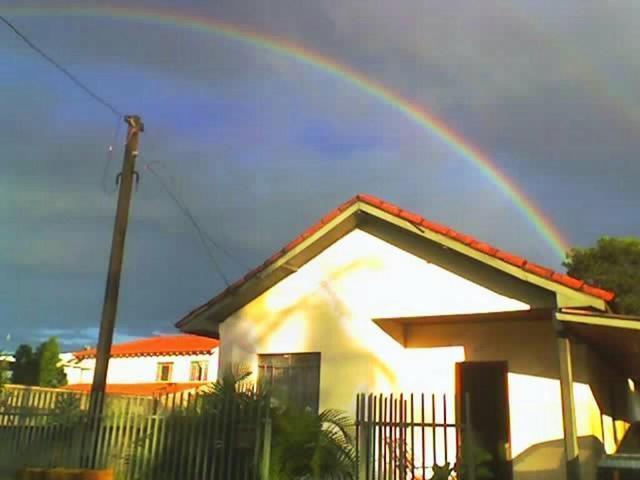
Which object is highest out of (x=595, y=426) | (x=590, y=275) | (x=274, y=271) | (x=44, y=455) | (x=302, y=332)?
(x=590, y=275)

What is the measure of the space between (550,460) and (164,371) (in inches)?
1216

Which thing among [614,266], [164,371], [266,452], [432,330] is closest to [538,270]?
[432,330]

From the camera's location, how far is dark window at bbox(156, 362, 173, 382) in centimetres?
3766

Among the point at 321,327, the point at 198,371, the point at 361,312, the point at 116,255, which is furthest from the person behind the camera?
the point at 198,371

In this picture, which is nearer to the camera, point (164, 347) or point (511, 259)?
point (511, 259)

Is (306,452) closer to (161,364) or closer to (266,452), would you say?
(266,452)

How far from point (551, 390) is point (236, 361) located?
18.8 feet

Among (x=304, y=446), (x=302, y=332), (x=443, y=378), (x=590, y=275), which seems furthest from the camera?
(x=590, y=275)

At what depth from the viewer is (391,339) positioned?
11484 mm

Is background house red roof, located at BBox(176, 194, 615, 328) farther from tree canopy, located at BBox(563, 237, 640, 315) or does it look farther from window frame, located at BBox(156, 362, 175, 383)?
window frame, located at BBox(156, 362, 175, 383)

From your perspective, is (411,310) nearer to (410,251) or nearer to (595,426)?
(410,251)

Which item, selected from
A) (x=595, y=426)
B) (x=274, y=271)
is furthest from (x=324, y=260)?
(x=595, y=426)

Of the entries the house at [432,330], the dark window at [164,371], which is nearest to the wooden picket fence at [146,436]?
the house at [432,330]

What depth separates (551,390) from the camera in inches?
406
